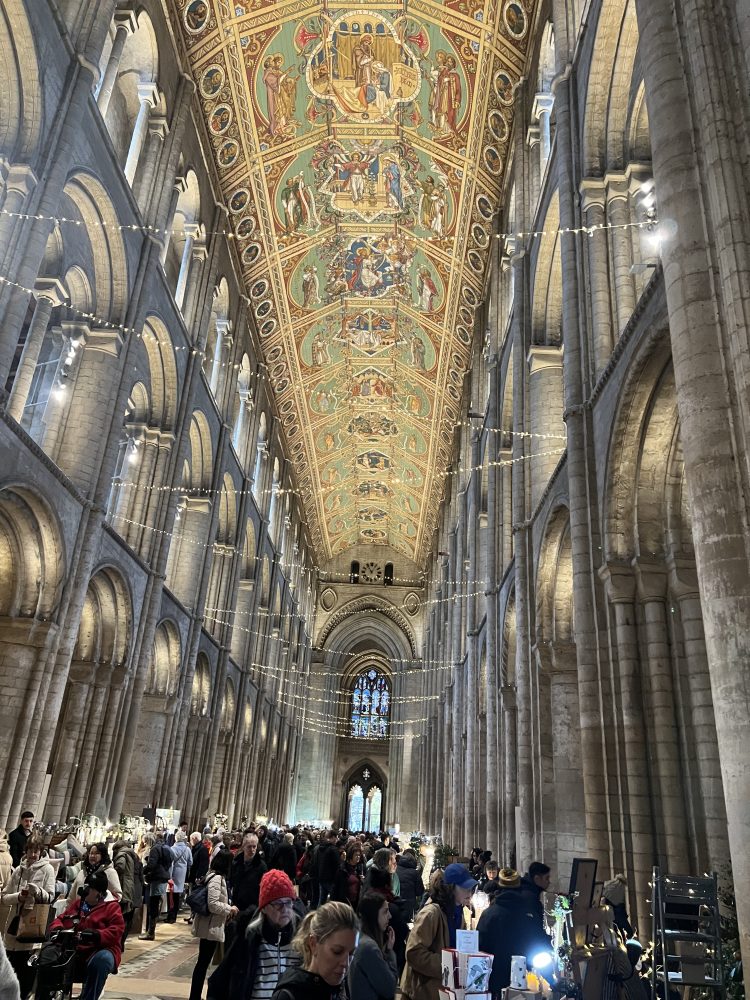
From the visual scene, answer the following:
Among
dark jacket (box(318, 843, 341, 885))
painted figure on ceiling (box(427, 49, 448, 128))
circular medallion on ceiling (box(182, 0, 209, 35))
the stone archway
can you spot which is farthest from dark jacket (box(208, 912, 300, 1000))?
the stone archway

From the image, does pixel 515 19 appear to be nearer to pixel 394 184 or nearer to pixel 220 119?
pixel 394 184

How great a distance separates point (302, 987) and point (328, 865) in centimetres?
674

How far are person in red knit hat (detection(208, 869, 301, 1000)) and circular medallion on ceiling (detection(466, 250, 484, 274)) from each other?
845 inches

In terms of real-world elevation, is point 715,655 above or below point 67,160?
below

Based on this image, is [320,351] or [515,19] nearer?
[515,19]

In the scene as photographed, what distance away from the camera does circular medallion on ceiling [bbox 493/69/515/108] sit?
59.1 ft

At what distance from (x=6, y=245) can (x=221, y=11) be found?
1022 centimetres

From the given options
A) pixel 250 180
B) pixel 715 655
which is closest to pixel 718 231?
pixel 715 655

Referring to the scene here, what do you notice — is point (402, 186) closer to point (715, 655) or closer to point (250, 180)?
point (250, 180)

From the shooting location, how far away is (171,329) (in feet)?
57.1

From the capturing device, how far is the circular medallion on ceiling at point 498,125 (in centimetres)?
1888

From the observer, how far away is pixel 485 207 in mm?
21203

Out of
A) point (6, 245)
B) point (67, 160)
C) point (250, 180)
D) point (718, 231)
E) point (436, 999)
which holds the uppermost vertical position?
point (250, 180)

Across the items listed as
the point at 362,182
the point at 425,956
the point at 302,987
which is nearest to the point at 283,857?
the point at 425,956
